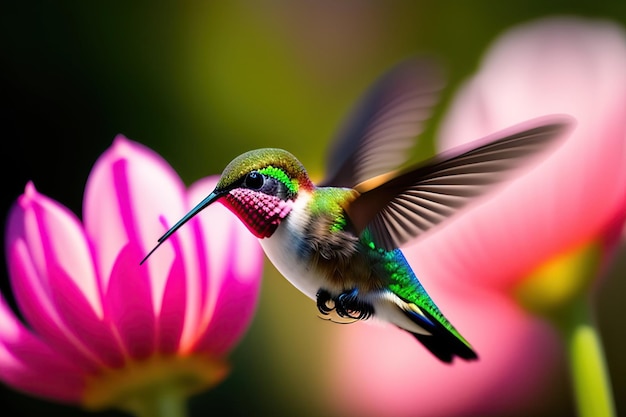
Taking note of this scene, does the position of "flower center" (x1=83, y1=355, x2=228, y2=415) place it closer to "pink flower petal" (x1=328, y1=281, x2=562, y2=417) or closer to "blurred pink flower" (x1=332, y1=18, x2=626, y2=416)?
"blurred pink flower" (x1=332, y1=18, x2=626, y2=416)

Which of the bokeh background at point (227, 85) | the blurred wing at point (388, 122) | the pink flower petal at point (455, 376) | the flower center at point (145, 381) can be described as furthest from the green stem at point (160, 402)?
the bokeh background at point (227, 85)

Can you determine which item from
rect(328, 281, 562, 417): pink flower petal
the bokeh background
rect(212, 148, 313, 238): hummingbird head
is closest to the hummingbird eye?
rect(212, 148, 313, 238): hummingbird head

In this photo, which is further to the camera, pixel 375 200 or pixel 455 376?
pixel 455 376

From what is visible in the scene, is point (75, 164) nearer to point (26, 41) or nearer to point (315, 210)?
point (26, 41)

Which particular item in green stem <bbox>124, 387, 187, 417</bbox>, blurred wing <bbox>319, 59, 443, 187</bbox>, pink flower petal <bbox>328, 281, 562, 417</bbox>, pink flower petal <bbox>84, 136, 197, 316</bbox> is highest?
blurred wing <bbox>319, 59, 443, 187</bbox>

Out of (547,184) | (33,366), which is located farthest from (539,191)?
(33,366)

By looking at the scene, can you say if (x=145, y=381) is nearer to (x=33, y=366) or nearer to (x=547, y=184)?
(x=33, y=366)

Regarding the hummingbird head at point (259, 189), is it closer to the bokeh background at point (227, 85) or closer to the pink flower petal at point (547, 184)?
the pink flower petal at point (547, 184)
